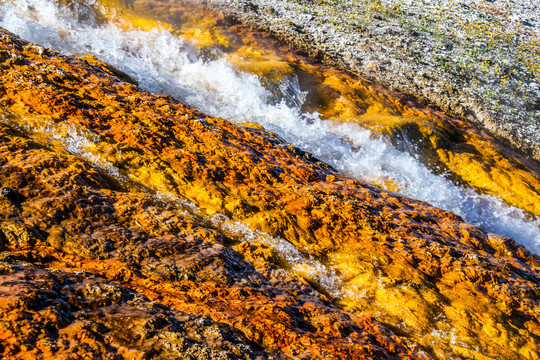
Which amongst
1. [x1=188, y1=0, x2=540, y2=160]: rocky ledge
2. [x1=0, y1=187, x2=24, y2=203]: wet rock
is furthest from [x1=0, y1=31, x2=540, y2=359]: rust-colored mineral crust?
[x1=188, y1=0, x2=540, y2=160]: rocky ledge

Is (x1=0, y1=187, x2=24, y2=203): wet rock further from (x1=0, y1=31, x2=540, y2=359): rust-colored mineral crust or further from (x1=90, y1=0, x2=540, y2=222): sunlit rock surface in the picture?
(x1=90, y1=0, x2=540, y2=222): sunlit rock surface

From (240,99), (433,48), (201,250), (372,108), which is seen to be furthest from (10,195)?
(433,48)

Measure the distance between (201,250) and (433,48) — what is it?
11.5 metres

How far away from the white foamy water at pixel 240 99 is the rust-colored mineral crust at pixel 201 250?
184 cm

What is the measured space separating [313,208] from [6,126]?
3.51 meters

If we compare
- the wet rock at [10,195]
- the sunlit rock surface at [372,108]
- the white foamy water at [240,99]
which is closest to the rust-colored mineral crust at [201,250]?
the wet rock at [10,195]

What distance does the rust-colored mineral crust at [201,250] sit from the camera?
238cm

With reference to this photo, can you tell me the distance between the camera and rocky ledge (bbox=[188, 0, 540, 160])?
35.0 ft

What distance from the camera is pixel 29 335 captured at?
2.00 metres

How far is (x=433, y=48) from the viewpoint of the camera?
12.1 m

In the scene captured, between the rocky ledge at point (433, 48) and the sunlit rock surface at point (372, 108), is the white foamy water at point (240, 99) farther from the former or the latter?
the rocky ledge at point (433, 48)

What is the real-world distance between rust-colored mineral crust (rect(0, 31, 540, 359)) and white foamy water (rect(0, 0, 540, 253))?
1.84 metres

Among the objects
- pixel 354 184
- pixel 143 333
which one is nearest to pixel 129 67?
pixel 354 184

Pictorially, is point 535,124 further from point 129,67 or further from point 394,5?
point 129,67
